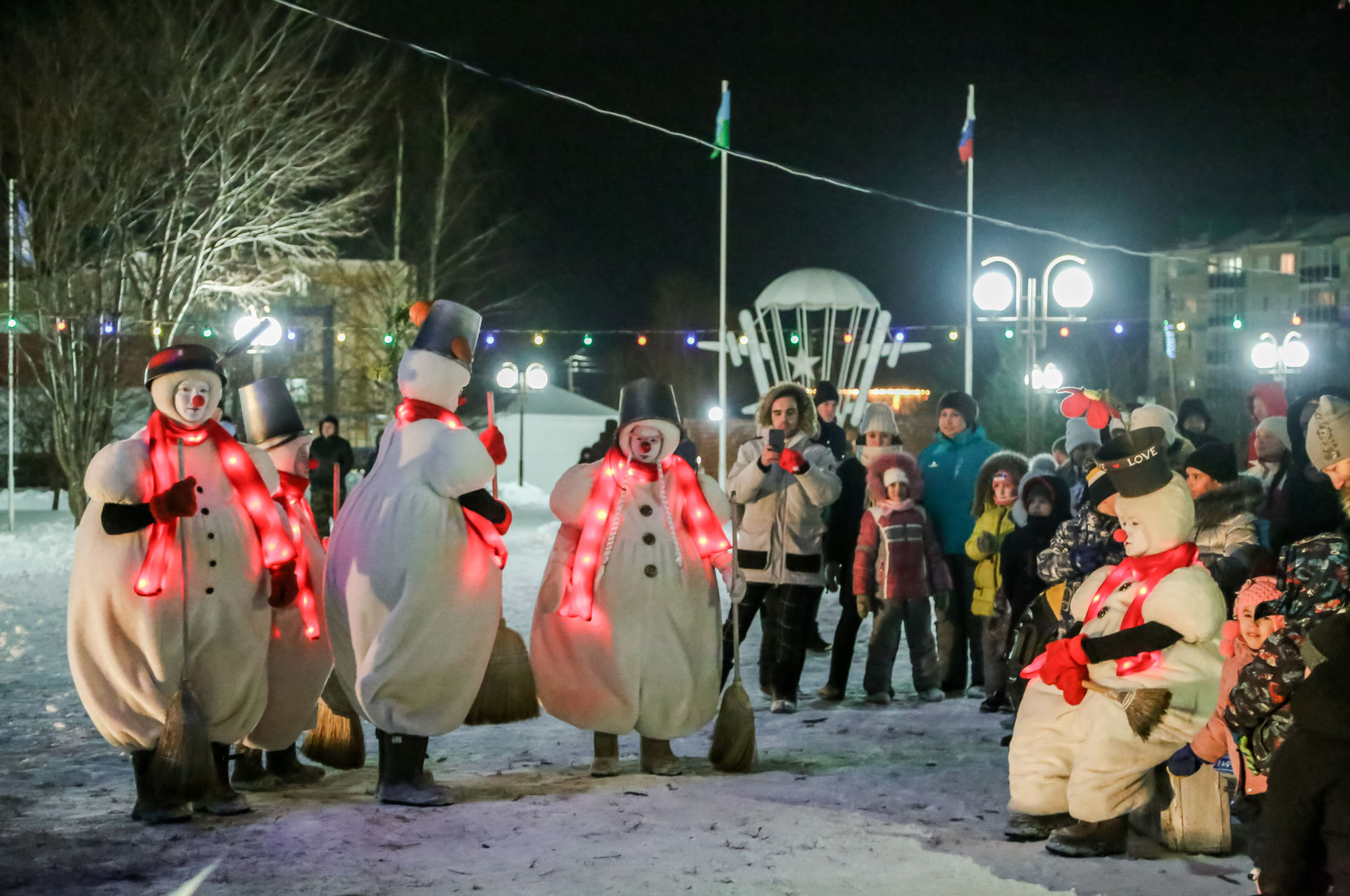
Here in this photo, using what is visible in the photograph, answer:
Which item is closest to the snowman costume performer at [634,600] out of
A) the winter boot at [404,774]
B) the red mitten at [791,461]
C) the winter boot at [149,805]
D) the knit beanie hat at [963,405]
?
the winter boot at [404,774]

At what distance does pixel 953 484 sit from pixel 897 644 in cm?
116

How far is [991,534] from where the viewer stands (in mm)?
8805

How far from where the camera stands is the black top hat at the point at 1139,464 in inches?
205

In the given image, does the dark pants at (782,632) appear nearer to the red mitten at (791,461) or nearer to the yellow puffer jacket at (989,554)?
the red mitten at (791,461)

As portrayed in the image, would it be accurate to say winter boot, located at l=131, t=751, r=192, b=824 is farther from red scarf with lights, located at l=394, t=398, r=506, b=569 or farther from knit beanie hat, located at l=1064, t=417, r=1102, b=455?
knit beanie hat, located at l=1064, t=417, r=1102, b=455

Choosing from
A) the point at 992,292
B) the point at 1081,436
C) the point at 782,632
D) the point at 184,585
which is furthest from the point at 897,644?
the point at 992,292

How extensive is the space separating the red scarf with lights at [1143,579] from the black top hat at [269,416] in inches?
165

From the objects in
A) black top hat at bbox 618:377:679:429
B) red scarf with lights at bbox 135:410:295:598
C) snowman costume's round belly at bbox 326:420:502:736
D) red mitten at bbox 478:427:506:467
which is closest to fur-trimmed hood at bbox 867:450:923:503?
black top hat at bbox 618:377:679:429

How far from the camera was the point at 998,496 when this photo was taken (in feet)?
28.9

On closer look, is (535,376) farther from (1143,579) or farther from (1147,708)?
(1147,708)

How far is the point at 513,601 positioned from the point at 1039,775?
8423 millimetres

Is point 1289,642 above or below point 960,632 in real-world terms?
above

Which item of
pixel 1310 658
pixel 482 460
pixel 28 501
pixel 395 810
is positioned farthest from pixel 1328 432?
pixel 28 501

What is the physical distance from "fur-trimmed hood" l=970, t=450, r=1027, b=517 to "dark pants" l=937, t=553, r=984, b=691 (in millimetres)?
457
